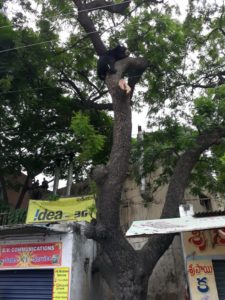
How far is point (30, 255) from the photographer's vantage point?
8.51 meters

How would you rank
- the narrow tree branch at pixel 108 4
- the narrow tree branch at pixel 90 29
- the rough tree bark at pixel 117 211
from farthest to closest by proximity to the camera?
the narrow tree branch at pixel 108 4
the narrow tree branch at pixel 90 29
the rough tree bark at pixel 117 211

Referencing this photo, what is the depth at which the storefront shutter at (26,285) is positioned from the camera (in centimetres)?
816

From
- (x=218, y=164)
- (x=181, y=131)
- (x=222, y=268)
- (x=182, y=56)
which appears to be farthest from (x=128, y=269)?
(x=182, y=56)

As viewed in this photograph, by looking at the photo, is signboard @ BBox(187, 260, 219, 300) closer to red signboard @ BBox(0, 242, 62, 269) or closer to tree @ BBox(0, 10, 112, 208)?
red signboard @ BBox(0, 242, 62, 269)

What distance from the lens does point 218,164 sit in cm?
950

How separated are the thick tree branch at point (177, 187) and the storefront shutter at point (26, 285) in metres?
3.14

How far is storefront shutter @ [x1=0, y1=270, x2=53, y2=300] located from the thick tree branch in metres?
3.14

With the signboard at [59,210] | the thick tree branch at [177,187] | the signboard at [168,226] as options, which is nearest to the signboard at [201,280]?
the thick tree branch at [177,187]

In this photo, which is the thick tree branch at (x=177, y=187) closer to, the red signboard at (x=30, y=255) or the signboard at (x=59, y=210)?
the red signboard at (x=30, y=255)

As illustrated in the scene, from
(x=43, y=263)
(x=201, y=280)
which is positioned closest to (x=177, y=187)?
(x=201, y=280)

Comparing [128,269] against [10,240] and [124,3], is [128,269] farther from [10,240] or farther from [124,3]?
[124,3]

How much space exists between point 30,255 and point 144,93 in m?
6.54

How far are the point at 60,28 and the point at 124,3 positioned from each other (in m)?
2.62

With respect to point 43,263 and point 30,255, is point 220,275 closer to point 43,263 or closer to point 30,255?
point 43,263
